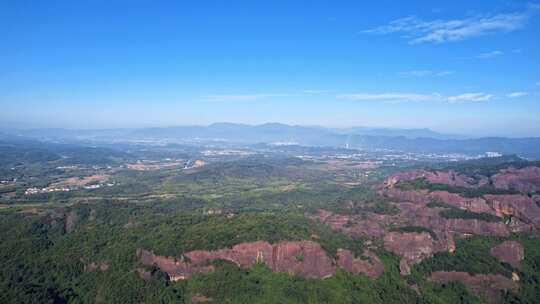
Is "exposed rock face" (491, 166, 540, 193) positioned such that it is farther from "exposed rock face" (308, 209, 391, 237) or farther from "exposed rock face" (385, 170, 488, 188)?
"exposed rock face" (308, 209, 391, 237)

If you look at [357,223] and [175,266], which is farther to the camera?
[357,223]

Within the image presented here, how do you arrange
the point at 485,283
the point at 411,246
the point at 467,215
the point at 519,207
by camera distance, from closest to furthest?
the point at 485,283
the point at 411,246
the point at 467,215
the point at 519,207

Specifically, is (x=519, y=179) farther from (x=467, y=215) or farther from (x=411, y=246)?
(x=411, y=246)

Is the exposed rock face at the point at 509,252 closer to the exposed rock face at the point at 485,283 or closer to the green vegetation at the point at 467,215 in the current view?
the exposed rock face at the point at 485,283

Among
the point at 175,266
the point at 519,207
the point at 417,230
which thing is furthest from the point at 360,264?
the point at 519,207

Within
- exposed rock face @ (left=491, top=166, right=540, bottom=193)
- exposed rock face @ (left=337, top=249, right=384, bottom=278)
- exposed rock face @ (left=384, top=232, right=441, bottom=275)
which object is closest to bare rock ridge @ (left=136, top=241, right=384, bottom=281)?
exposed rock face @ (left=337, top=249, right=384, bottom=278)

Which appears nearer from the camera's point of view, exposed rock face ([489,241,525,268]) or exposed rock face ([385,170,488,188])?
exposed rock face ([489,241,525,268])

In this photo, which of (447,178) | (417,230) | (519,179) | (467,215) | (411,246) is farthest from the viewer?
(447,178)

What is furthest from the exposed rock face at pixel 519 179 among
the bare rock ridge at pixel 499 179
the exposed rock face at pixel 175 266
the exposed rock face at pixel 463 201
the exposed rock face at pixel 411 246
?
the exposed rock face at pixel 175 266
